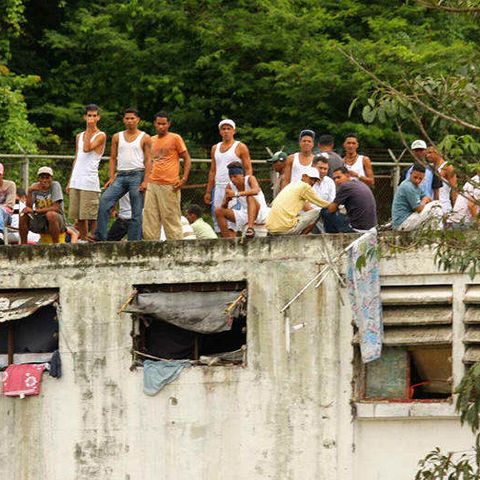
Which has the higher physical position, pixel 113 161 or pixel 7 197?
pixel 113 161

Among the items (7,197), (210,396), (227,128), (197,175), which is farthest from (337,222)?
(7,197)

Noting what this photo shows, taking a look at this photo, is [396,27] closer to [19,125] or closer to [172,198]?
[19,125]

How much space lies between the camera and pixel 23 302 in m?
25.4

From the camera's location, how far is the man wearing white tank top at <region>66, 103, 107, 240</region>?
25469 millimetres

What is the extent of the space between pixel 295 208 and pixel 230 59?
11.4 metres

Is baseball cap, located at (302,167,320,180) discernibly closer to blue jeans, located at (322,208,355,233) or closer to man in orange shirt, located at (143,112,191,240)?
blue jeans, located at (322,208,355,233)

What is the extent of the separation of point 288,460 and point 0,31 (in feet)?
45.2

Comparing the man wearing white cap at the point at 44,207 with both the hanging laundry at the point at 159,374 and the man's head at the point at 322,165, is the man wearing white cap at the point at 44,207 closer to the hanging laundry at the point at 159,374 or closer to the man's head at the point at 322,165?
the hanging laundry at the point at 159,374

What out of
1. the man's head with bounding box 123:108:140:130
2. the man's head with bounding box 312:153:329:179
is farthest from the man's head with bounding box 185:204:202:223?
the man's head with bounding box 312:153:329:179

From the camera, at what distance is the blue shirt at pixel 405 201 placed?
81.8 feet

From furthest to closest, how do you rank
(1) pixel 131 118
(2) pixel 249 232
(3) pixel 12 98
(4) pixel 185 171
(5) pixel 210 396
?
(3) pixel 12 98
(1) pixel 131 118
(4) pixel 185 171
(5) pixel 210 396
(2) pixel 249 232

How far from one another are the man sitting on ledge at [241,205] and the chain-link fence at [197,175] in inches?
67.4

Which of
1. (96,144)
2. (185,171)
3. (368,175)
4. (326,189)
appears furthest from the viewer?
(368,175)

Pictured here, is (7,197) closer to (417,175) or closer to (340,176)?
(340,176)
